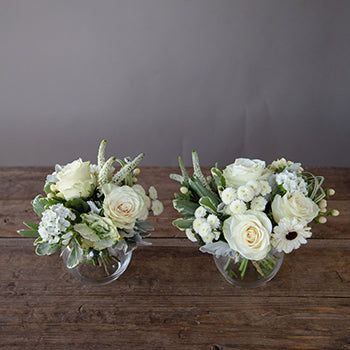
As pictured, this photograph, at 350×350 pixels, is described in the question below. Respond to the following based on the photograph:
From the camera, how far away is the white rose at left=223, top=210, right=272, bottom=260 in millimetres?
923

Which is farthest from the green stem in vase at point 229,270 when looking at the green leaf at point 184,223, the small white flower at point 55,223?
the small white flower at point 55,223

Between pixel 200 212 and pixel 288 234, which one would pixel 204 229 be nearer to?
pixel 200 212

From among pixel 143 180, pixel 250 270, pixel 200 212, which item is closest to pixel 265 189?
pixel 200 212

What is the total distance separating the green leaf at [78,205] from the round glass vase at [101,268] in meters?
0.15

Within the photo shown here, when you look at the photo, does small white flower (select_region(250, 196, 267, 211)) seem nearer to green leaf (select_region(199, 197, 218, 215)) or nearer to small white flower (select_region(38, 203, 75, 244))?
green leaf (select_region(199, 197, 218, 215))

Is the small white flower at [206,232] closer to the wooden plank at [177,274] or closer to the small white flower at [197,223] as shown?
the small white flower at [197,223]

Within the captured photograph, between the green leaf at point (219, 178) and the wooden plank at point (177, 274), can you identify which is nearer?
the green leaf at point (219, 178)

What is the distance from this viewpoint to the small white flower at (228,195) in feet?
3.08

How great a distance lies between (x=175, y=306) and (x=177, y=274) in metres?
0.10

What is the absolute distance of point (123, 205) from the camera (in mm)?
961

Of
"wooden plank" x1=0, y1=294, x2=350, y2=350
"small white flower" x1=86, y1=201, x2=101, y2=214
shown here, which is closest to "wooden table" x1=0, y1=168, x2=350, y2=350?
"wooden plank" x1=0, y1=294, x2=350, y2=350

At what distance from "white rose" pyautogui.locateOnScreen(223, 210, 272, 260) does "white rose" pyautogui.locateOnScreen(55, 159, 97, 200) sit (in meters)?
0.29

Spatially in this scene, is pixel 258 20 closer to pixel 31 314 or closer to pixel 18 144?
pixel 18 144

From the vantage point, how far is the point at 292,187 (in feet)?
3.10
